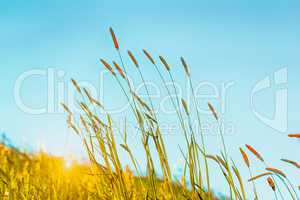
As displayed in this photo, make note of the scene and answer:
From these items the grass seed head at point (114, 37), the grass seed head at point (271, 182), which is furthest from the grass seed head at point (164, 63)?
the grass seed head at point (271, 182)

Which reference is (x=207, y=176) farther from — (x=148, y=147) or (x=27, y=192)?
(x=27, y=192)

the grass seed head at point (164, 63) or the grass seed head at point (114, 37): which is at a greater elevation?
the grass seed head at point (114, 37)

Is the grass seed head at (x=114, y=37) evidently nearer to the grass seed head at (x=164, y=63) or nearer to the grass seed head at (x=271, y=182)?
the grass seed head at (x=164, y=63)

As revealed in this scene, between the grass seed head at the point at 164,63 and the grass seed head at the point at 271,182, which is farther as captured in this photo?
the grass seed head at the point at 164,63

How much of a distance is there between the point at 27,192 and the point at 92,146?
2.37 ft

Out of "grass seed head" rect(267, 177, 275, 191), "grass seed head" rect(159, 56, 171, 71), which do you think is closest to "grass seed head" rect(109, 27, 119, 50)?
"grass seed head" rect(159, 56, 171, 71)

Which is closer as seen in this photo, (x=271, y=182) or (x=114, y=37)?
(x=271, y=182)

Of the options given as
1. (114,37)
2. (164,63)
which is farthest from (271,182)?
(114,37)

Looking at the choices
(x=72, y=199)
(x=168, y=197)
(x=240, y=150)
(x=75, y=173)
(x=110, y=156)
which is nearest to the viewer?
(x=240, y=150)

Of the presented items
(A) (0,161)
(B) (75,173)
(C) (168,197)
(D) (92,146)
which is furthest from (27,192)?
(B) (75,173)

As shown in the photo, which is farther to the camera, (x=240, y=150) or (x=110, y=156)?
(x=110, y=156)

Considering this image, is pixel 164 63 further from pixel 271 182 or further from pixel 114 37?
pixel 271 182

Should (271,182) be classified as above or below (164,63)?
below

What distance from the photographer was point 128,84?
190cm
